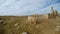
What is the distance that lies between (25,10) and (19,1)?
0.42 ft

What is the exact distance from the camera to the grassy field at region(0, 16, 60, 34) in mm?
1457

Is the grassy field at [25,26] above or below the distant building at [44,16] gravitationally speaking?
below

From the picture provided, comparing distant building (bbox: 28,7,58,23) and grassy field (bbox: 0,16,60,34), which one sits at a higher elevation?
distant building (bbox: 28,7,58,23)

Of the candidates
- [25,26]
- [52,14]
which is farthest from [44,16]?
[25,26]

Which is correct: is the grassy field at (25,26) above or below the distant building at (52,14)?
below

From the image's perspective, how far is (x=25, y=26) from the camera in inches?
59.4

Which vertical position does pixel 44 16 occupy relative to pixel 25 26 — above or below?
above

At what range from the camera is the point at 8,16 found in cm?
154

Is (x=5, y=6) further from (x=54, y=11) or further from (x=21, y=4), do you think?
(x=54, y=11)

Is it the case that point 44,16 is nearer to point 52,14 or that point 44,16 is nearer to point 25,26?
point 52,14

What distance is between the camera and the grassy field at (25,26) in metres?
1.46

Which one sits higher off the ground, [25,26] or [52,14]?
[52,14]

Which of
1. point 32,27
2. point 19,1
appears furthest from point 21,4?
point 32,27

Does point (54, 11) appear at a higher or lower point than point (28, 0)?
lower
